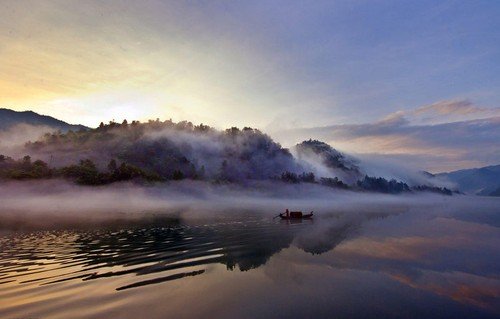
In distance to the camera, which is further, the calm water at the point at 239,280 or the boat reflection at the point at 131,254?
the boat reflection at the point at 131,254

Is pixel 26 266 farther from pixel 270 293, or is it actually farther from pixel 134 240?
pixel 270 293

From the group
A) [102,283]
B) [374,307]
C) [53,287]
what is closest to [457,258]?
[374,307]

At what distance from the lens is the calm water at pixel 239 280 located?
2198 cm

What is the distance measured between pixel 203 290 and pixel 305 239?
36.0 meters

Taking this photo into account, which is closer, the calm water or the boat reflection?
the calm water

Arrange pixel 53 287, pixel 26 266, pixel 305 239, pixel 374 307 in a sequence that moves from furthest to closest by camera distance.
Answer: pixel 305 239
pixel 26 266
pixel 53 287
pixel 374 307

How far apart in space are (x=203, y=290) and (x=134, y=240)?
30420mm

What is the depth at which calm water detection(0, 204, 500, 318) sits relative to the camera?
22.0 metres

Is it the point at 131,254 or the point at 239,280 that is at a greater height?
the point at 131,254

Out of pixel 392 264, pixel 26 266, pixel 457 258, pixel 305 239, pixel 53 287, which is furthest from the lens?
pixel 305 239

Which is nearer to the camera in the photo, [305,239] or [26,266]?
[26,266]

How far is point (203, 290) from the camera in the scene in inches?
1021

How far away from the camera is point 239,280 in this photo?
1176 inches

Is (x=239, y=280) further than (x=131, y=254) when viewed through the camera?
No
